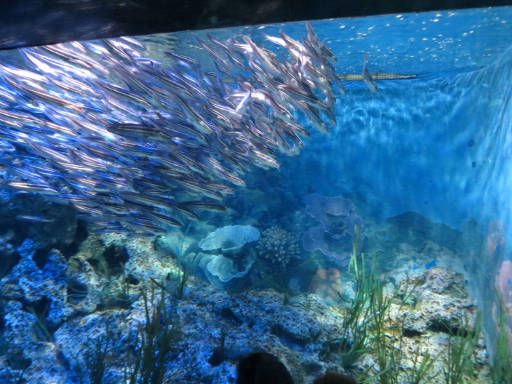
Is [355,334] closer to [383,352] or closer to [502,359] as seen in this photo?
[383,352]

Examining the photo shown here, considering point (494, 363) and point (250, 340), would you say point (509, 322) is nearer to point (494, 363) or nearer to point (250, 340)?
point (494, 363)

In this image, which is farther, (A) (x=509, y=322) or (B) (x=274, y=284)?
(B) (x=274, y=284)

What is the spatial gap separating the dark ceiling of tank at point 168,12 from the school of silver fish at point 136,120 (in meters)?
2.75

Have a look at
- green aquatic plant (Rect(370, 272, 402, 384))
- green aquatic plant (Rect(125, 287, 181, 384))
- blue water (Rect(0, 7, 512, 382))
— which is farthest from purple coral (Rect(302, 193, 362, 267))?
green aquatic plant (Rect(125, 287, 181, 384))

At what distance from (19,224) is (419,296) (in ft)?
24.5

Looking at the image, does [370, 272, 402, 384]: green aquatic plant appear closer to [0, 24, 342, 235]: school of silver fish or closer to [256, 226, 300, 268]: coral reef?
[0, 24, 342, 235]: school of silver fish

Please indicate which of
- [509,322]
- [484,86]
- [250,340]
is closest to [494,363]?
[509,322]

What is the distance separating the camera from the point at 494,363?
5480 millimetres

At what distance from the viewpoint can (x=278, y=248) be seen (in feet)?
32.2

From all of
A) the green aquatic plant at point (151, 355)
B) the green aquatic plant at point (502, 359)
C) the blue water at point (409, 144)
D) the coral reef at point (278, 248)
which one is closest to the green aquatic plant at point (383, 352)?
the green aquatic plant at point (502, 359)

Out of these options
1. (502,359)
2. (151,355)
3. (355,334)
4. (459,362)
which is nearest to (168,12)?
(151,355)

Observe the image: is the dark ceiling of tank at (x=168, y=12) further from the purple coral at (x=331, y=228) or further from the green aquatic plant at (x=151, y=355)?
the purple coral at (x=331, y=228)

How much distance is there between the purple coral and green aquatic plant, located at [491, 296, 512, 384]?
508cm

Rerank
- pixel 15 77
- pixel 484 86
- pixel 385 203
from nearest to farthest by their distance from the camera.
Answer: pixel 15 77
pixel 484 86
pixel 385 203
